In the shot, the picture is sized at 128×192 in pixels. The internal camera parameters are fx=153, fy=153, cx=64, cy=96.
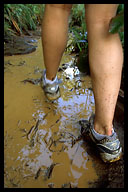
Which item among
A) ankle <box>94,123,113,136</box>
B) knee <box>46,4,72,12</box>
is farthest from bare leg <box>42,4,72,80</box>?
ankle <box>94,123,113,136</box>

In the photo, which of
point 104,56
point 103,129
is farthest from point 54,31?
point 103,129

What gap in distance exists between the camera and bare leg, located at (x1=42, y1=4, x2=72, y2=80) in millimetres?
970

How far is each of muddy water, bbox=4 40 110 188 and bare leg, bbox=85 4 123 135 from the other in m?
0.34

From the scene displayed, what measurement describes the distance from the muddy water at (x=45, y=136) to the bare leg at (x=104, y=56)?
0.34 metres

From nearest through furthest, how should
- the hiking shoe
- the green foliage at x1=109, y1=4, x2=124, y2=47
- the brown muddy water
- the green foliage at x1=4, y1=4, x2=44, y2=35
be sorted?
the green foliage at x1=109, y1=4, x2=124, y2=47, the brown muddy water, the hiking shoe, the green foliage at x1=4, y1=4, x2=44, y2=35

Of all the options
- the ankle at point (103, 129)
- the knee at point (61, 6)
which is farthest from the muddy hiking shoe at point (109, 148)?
the knee at point (61, 6)

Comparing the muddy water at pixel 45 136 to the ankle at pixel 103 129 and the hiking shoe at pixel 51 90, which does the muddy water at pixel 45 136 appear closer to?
the hiking shoe at pixel 51 90

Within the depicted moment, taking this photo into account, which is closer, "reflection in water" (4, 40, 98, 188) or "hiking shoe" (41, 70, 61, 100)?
"reflection in water" (4, 40, 98, 188)

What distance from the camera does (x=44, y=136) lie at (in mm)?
1107

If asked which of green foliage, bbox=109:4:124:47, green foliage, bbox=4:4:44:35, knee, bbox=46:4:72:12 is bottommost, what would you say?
green foliage, bbox=4:4:44:35

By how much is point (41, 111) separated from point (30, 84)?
43 centimetres

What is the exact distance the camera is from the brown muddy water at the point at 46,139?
2.91ft

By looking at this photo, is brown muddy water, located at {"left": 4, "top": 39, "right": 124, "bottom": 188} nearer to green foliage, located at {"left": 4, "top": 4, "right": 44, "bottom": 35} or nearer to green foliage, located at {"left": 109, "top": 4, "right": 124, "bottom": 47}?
green foliage, located at {"left": 109, "top": 4, "right": 124, "bottom": 47}
